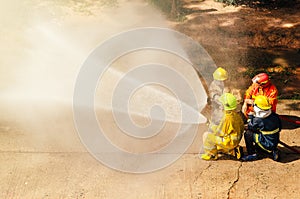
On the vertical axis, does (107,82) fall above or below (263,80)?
below

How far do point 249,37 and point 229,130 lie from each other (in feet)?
18.9

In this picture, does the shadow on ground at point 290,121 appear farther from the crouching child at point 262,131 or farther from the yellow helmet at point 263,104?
the yellow helmet at point 263,104

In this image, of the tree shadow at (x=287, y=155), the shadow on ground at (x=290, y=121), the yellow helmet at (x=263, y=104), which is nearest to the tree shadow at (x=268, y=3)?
the shadow on ground at (x=290, y=121)

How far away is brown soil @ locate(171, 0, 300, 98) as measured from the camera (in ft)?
30.9

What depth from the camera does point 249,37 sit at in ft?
36.3

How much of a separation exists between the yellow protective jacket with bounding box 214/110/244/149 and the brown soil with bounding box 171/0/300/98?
290 cm

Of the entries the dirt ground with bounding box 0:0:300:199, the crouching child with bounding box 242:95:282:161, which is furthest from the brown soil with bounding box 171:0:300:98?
the crouching child with bounding box 242:95:282:161

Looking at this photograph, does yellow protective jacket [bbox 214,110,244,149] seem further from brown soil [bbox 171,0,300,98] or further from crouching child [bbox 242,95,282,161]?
brown soil [bbox 171,0,300,98]

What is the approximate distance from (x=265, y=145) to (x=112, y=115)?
10.8 feet

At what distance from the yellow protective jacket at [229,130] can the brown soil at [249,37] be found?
9.51 feet

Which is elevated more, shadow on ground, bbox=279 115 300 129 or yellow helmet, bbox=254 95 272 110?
yellow helmet, bbox=254 95 272 110

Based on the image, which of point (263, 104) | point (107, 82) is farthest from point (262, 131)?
point (107, 82)

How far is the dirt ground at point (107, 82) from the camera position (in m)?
6.19

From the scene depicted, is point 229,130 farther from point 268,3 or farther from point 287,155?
point 268,3
